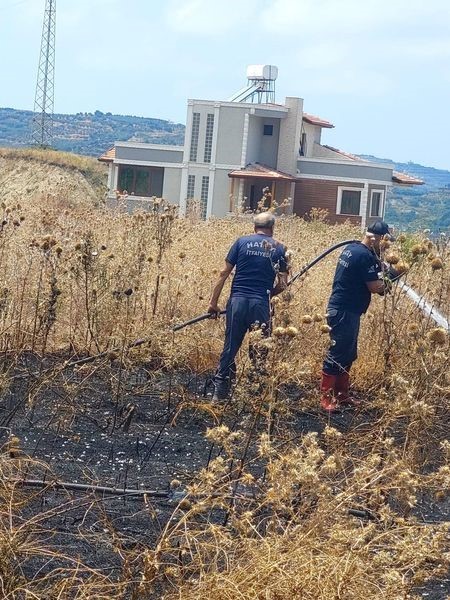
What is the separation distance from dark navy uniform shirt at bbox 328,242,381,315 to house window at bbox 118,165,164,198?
53.0 m

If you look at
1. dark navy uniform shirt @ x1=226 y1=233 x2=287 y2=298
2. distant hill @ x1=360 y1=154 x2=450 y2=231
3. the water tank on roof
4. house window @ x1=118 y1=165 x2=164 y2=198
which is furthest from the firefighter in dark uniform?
the water tank on roof

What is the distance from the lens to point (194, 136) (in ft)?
201

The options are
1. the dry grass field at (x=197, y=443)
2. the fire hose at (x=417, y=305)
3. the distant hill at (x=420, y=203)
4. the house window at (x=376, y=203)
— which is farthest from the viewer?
the house window at (x=376, y=203)

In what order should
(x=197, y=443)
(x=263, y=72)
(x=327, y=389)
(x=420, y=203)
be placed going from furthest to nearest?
(x=420, y=203)
(x=263, y=72)
(x=327, y=389)
(x=197, y=443)

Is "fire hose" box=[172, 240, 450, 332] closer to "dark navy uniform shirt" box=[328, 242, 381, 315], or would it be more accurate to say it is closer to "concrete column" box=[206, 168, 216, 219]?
"dark navy uniform shirt" box=[328, 242, 381, 315]

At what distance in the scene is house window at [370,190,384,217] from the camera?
2440 inches

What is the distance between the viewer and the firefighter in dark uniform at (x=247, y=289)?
834 centimetres

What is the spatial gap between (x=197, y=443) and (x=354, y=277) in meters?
2.18

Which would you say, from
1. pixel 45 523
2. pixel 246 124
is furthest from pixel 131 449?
pixel 246 124

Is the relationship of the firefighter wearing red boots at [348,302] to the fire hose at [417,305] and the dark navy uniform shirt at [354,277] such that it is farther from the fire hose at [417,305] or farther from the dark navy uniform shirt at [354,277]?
the fire hose at [417,305]

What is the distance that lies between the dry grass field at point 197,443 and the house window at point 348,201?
47860mm

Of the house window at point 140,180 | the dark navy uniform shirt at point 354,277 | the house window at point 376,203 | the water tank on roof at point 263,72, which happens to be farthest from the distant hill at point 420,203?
the house window at point 140,180

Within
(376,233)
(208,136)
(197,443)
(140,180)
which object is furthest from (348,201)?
(197,443)

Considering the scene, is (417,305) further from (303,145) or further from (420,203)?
(420,203)
